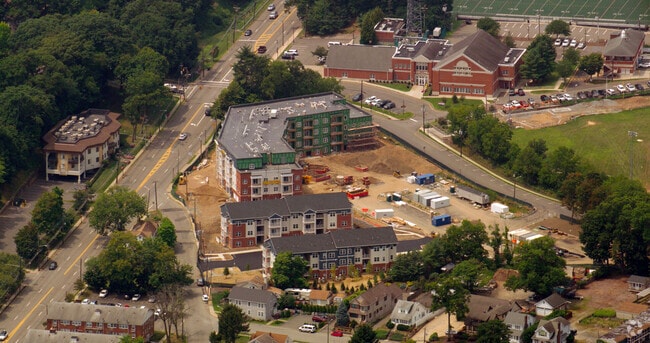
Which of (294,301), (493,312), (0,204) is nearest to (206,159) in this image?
(0,204)

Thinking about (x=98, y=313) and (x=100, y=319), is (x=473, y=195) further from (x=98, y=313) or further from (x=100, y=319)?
(x=100, y=319)

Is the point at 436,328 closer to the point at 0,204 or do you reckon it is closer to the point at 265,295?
the point at 265,295

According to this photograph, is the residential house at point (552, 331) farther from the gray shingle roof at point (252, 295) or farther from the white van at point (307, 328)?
the gray shingle roof at point (252, 295)

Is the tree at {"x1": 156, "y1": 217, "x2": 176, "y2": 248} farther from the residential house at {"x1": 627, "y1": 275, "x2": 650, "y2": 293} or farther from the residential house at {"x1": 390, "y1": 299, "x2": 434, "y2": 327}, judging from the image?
the residential house at {"x1": 627, "y1": 275, "x2": 650, "y2": 293}

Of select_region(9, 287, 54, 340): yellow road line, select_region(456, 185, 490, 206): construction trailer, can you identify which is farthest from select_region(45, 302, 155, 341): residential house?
select_region(456, 185, 490, 206): construction trailer

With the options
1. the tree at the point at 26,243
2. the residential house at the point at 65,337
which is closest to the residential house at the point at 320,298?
the residential house at the point at 65,337

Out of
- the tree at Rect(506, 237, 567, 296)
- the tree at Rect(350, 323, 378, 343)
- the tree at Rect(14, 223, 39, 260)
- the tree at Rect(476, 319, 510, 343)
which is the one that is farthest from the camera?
the tree at Rect(14, 223, 39, 260)
